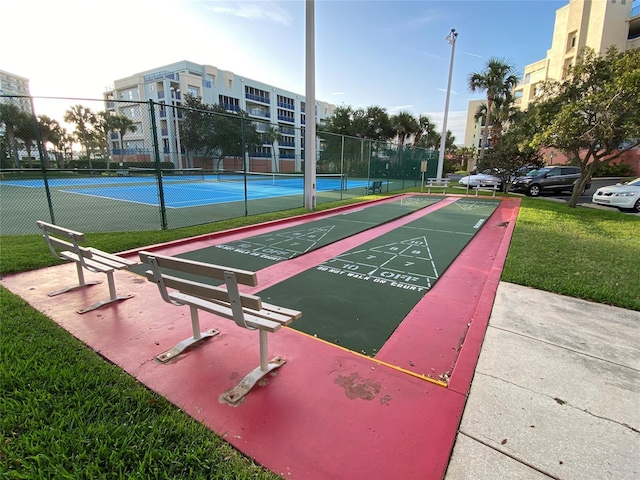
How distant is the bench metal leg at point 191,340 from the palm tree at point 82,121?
1793cm

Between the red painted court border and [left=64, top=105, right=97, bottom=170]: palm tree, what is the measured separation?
17680 mm

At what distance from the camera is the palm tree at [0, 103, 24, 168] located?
29.4 feet

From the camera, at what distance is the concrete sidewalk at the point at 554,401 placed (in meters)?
1.95

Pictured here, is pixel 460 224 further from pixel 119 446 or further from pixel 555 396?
pixel 119 446

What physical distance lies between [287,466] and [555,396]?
211 centimetres

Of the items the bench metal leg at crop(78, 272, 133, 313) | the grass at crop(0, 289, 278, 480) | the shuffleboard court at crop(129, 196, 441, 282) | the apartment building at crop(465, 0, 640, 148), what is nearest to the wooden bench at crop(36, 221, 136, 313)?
the bench metal leg at crop(78, 272, 133, 313)

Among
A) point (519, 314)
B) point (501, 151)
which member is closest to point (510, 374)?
point (519, 314)

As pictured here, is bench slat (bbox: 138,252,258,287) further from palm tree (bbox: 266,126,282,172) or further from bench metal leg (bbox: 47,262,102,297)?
palm tree (bbox: 266,126,282,172)

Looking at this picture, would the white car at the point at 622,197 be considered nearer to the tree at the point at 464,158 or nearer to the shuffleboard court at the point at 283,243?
the shuffleboard court at the point at 283,243

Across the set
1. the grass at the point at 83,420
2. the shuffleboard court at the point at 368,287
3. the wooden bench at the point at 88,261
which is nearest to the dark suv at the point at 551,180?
the shuffleboard court at the point at 368,287

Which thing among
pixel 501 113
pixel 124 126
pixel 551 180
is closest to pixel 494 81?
pixel 501 113

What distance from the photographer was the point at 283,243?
717 centimetres

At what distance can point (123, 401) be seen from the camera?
2.36 meters

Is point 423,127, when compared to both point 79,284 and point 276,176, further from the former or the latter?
point 79,284
